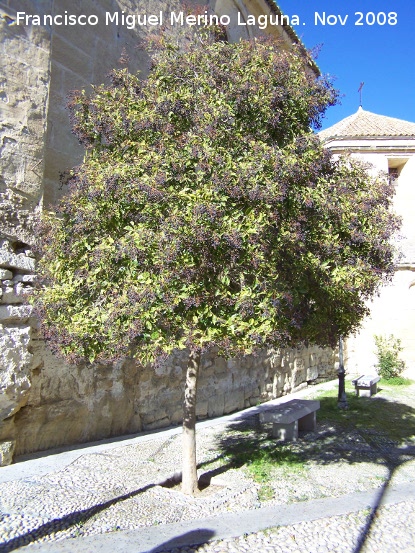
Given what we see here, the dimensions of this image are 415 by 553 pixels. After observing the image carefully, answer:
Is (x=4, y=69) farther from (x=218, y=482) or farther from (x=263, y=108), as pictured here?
(x=218, y=482)

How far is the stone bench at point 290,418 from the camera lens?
22.5 ft

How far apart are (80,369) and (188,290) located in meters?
3.10

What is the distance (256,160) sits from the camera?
433 cm

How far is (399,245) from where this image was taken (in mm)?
15930

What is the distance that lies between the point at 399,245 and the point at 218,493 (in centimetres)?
1308

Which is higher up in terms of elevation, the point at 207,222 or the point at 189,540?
the point at 207,222

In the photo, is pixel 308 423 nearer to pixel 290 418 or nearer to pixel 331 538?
pixel 290 418

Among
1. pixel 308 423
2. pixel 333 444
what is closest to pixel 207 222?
pixel 333 444

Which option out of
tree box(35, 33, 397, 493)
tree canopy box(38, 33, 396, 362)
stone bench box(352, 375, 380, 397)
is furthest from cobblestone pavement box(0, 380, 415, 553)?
stone bench box(352, 375, 380, 397)

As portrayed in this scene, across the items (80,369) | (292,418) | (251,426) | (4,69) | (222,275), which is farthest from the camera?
(251,426)

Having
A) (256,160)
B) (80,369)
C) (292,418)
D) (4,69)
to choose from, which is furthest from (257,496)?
(4,69)

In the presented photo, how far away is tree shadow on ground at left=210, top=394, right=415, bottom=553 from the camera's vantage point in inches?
233

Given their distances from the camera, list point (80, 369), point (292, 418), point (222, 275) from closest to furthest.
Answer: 1. point (222, 275)
2. point (80, 369)
3. point (292, 418)

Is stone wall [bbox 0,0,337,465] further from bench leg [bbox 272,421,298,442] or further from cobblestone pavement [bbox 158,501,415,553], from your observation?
cobblestone pavement [bbox 158,501,415,553]
